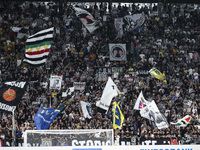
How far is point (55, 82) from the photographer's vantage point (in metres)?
26.2

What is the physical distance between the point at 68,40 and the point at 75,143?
1730 cm

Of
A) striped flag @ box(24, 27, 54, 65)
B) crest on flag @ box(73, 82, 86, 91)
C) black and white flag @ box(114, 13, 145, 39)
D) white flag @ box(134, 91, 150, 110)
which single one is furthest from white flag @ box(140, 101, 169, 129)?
black and white flag @ box(114, 13, 145, 39)

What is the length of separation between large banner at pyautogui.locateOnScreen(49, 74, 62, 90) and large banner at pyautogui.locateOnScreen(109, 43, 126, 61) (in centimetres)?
498

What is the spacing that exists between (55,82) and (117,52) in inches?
231

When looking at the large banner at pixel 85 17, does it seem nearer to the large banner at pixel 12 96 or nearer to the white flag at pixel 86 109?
the white flag at pixel 86 109

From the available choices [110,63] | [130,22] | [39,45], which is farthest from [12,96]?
[130,22]

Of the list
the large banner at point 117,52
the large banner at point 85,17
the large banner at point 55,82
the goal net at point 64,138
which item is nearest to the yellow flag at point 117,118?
the goal net at point 64,138

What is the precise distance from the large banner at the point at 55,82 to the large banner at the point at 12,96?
11037 millimetres

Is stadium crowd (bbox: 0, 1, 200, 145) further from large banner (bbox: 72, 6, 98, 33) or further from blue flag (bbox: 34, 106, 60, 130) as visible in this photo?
blue flag (bbox: 34, 106, 60, 130)

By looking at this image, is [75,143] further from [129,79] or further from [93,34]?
[93,34]

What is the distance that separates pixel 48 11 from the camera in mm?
31109

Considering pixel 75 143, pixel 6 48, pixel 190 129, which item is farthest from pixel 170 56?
pixel 75 143

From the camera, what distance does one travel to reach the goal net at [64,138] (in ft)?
43.5

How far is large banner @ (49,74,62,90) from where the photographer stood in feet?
85.5
